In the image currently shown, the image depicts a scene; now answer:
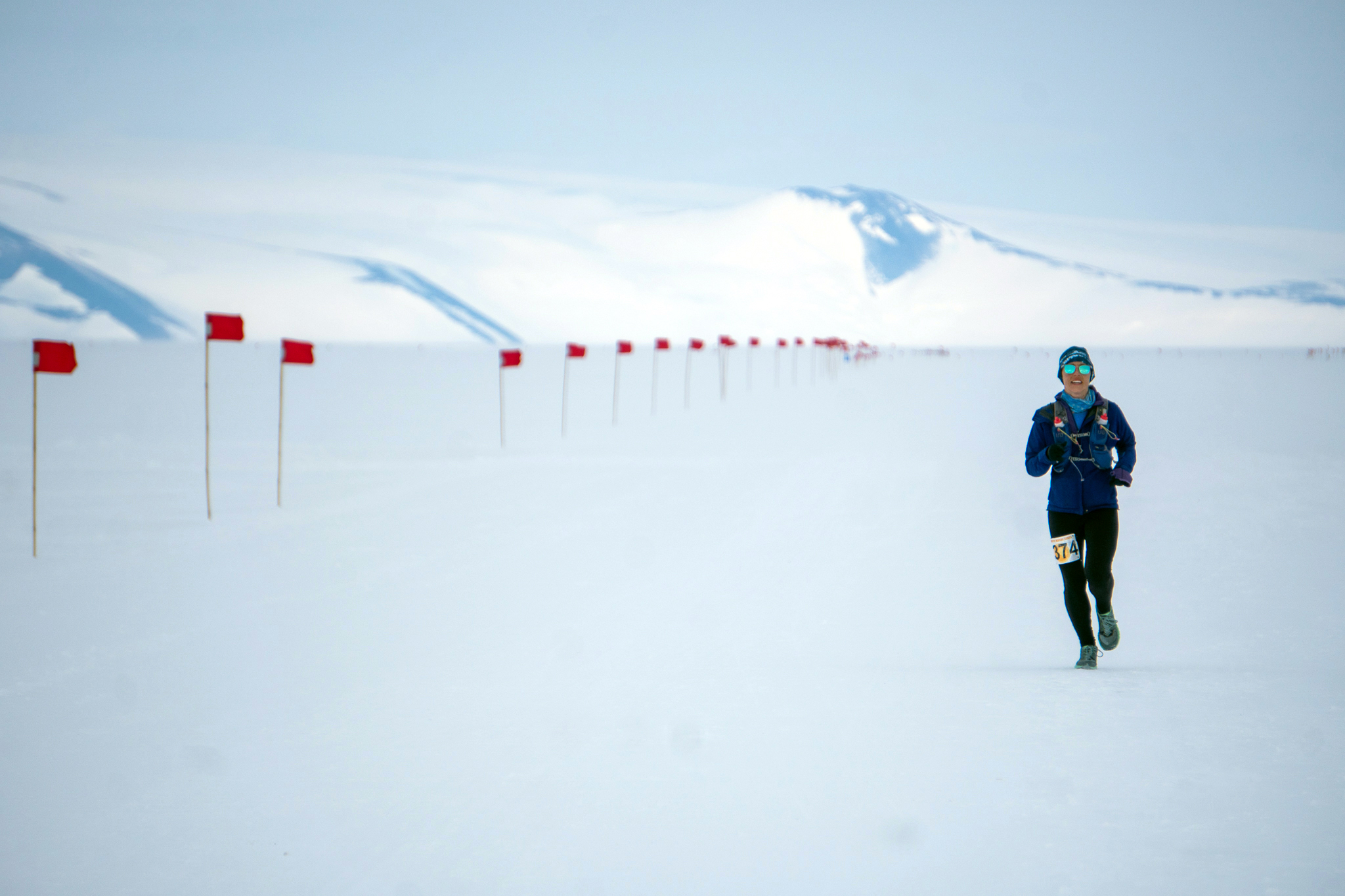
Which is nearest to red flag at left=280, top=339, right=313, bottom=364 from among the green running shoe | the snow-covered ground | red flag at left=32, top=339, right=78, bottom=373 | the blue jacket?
the snow-covered ground

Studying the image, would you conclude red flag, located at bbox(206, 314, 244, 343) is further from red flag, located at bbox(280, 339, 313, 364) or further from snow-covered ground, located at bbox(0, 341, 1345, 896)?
snow-covered ground, located at bbox(0, 341, 1345, 896)

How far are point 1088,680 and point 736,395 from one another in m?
29.3

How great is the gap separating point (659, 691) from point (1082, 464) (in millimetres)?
2489

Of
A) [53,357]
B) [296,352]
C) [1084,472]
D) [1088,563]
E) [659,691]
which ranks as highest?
[296,352]

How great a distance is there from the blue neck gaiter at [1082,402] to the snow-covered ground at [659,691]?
4.65 feet

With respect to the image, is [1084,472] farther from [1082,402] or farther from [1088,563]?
[1088,563]

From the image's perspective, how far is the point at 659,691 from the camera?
5.55 m

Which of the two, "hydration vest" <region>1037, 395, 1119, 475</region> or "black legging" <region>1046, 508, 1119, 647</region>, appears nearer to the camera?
"hydration vest" <region>1037, 395, 1119, 475</region>

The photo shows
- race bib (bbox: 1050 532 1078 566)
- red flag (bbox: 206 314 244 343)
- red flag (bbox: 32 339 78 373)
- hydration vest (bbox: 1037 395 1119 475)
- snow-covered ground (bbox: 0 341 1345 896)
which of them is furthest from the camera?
red flag (bbox: 206 314 244 343)

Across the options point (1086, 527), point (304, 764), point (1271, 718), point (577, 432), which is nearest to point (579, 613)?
point (304, 764)

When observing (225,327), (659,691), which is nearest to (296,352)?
(225,327)

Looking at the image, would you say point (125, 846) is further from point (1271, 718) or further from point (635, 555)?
point (635, 555)

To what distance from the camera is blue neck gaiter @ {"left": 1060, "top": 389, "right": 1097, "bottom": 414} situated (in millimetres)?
5602

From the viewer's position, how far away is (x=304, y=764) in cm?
460
